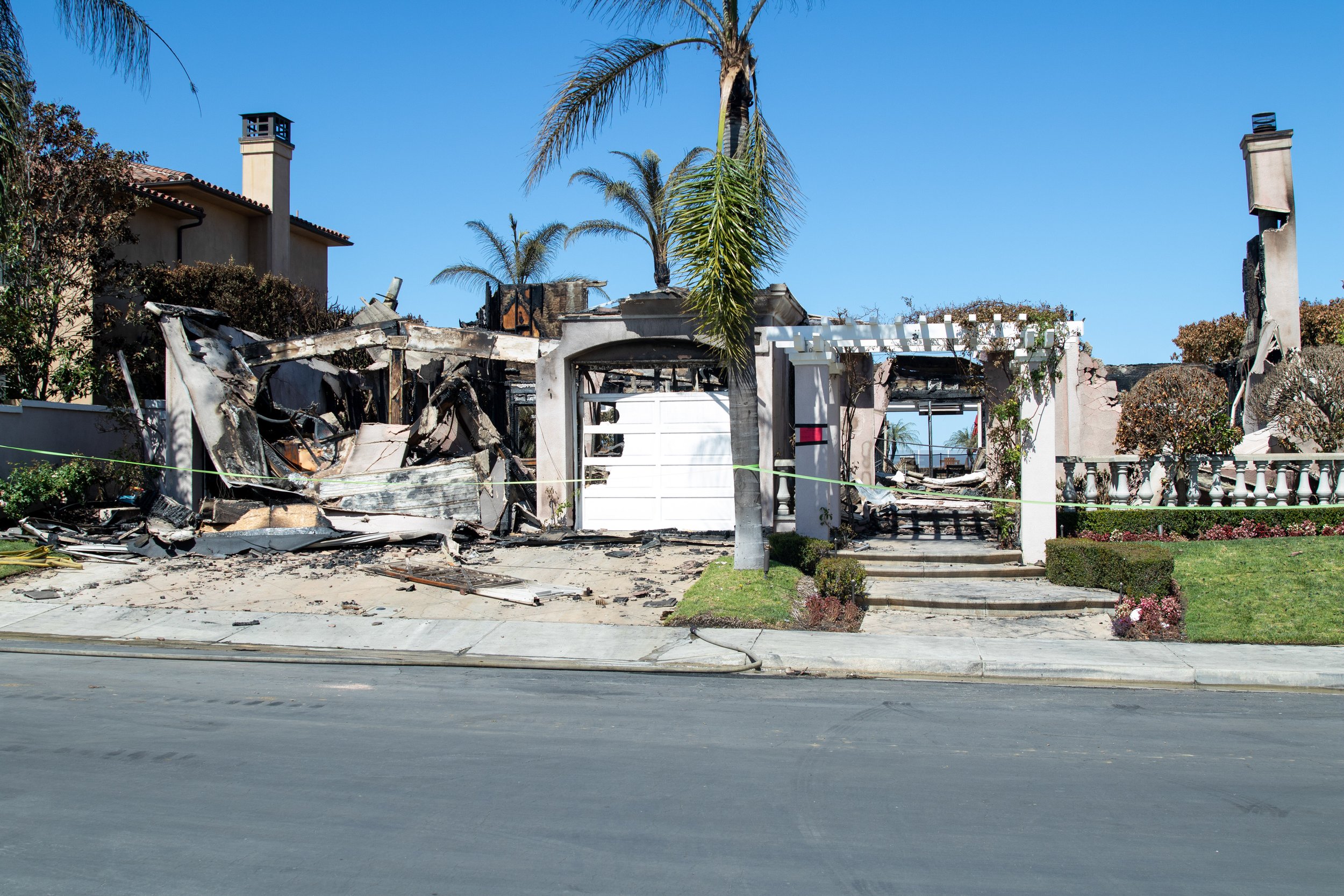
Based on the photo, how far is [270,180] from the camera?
93.6 feet

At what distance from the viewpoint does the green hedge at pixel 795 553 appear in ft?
39.8

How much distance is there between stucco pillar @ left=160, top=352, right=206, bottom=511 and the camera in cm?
1532

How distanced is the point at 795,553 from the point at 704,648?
11.0 ft

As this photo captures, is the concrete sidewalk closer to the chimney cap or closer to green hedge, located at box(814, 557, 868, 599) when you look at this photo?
green hedge, located at box(814, 557, 868, 599)

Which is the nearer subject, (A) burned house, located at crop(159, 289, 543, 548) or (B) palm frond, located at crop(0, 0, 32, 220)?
(B) palm frond, located at crop(0, 0, 32, 220)

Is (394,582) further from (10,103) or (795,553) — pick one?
(10,103)

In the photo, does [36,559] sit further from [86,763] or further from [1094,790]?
[1094,790]

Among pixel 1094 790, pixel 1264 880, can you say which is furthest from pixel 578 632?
pixel 1264 880

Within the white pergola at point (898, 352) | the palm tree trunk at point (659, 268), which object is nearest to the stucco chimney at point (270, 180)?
the palm tree trunk at point (659, 268)

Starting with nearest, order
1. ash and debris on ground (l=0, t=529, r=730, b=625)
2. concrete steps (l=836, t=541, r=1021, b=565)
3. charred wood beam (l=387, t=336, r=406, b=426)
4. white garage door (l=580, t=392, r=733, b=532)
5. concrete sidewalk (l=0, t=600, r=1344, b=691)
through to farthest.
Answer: concrete sidewalk (l=0, t=600, r=1344, b=691)
ash and debris on ground (l=0, t=529, r=730, b=625)
concrete steps (l=836, t=541, r=1021, b=565)
white garage door (l=580, t=392, r=733, b=532)
charred wood beam (l=387, t=336, r=406, b=426)

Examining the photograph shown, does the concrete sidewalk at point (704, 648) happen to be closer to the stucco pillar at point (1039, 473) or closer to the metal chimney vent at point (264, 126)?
the stucco pillar at point (1039, 473)

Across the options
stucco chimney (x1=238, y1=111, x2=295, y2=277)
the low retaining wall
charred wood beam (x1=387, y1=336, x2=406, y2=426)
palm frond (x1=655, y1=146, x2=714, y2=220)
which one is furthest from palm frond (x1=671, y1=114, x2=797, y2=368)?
stucco chimney (x1=238, y1=111, x2=295, y2=277)

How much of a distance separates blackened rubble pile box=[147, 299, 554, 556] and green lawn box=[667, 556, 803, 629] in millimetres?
4791

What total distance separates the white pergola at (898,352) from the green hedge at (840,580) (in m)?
2.19
